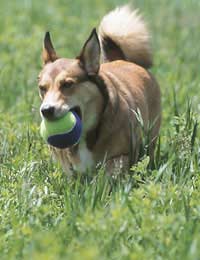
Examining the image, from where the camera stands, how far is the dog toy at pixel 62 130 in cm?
630

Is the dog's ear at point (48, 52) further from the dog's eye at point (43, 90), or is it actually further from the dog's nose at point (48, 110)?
the dog's nose at point (48, 110)

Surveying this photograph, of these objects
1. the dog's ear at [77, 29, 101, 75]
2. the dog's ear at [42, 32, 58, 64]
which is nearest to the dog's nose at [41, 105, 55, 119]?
the dog's ear at [77, 29, 101, 75]

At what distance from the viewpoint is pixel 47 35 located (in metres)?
6.85

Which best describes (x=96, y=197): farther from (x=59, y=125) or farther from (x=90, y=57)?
(x=90, y=57)

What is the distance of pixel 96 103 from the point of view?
664 centimetres

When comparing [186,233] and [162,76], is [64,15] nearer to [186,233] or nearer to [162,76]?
[162,76]

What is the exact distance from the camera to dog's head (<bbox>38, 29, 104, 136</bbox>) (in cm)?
633

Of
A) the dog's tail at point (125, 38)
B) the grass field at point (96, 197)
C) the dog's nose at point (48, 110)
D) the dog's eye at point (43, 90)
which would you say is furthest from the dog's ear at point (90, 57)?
the dog's tail at point (125, 38)

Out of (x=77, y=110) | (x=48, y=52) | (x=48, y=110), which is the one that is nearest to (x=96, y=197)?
(x=48, y=110)

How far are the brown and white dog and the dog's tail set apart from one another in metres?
0.38

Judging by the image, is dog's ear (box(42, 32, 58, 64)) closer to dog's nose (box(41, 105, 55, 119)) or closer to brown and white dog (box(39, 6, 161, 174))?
brown and white dog (box(39, 6, 161, 174))

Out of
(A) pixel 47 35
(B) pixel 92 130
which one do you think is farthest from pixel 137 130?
(A) pixel 47 35

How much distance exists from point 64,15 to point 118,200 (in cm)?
798

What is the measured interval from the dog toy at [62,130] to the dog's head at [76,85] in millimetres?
60
